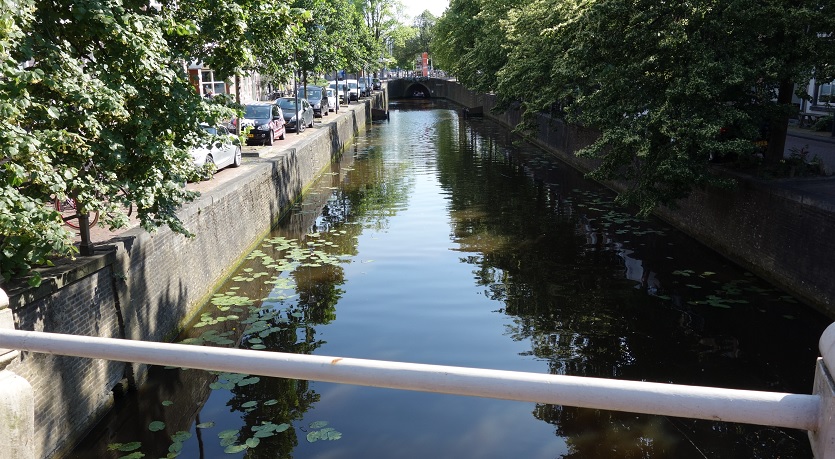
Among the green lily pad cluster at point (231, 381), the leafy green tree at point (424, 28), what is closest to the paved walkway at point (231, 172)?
the green lily pad cluster at point (231, 381)

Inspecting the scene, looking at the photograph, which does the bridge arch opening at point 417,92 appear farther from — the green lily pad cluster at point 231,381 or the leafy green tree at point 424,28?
the green lily pad cluster at point 231,381

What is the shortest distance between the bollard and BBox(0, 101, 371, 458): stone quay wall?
148 inches

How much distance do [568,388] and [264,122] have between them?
24784 mm

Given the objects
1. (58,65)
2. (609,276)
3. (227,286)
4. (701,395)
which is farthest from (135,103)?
(609,276)

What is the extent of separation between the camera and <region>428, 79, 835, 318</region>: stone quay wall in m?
10.9

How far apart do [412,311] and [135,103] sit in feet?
18.1

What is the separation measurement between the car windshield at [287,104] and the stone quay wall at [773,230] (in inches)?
794

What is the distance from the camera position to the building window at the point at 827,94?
1086 inches

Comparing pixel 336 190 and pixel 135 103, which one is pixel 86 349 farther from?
pixel 336 190

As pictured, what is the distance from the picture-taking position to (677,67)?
1307 centimetres

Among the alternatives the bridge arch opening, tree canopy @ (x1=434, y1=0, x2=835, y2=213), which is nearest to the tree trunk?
tree canopy @ (x1=434, y1=0, x2=835, y2=213)

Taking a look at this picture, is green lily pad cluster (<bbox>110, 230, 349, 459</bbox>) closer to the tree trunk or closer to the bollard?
the bollard

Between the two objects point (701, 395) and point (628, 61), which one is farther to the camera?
point (628, 61)

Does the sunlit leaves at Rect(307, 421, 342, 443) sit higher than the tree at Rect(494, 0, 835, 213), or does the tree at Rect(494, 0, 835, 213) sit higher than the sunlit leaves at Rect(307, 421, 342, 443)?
the tree at Rect(494, 0, 835, 213)
